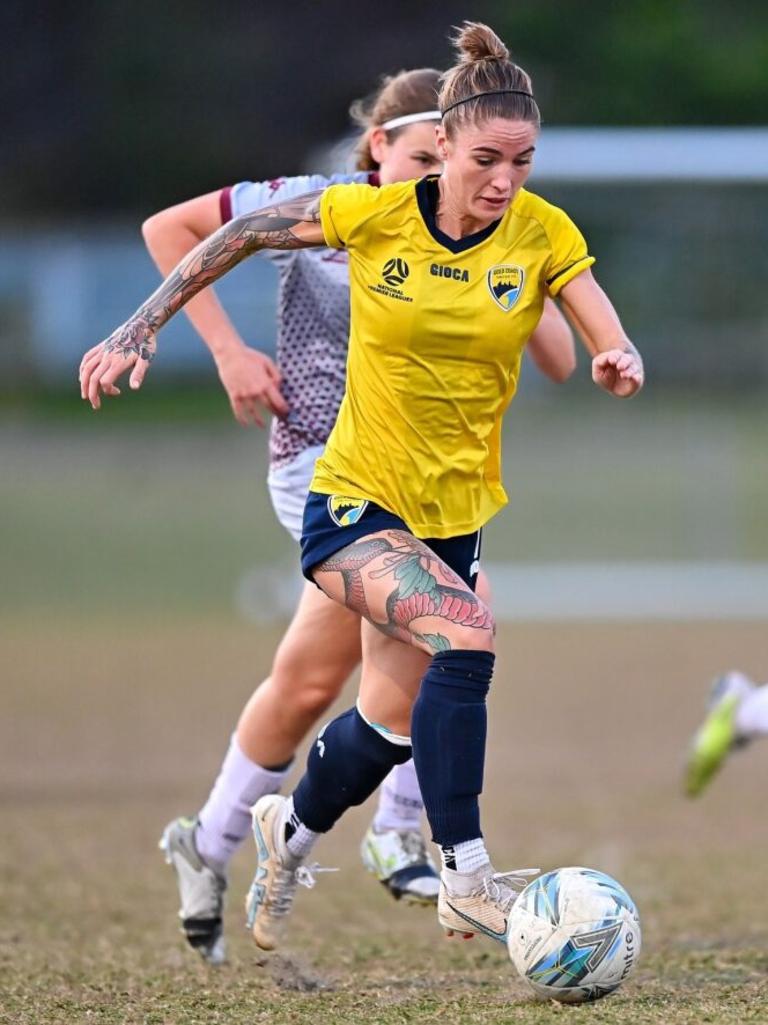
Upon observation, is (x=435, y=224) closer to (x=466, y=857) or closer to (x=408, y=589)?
(x=408, y=589)

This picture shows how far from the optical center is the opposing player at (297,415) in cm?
487

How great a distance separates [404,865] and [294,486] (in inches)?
43.3

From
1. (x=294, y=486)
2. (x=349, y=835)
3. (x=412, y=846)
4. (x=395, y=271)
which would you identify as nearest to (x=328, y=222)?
(x=395, y=271)

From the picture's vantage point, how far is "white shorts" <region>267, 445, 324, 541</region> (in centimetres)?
514

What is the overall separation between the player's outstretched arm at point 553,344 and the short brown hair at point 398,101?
636 millimetres

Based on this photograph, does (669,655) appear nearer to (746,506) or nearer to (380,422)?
(746,506)

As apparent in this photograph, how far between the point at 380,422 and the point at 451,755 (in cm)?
80

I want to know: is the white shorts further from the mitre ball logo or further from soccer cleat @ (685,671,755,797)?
soccer cleat @ (685,671,755,797)

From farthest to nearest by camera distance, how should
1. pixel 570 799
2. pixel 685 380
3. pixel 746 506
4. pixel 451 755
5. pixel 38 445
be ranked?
1. pixel 38 445
2. pixel 746 506
3. pixel 685 380
4. pixel 570 799
5. pixel 451 755

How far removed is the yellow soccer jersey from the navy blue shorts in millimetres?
26

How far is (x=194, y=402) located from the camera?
1164 inches

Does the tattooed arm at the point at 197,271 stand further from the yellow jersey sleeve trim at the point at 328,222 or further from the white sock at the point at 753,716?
the white sock at the point at 753,716

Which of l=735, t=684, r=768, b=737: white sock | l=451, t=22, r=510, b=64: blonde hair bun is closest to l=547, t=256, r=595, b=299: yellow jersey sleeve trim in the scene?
l=451, t=22, r=510, b=64: blonde hair bun

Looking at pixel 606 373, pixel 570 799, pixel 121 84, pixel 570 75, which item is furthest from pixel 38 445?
pixel 606 373
